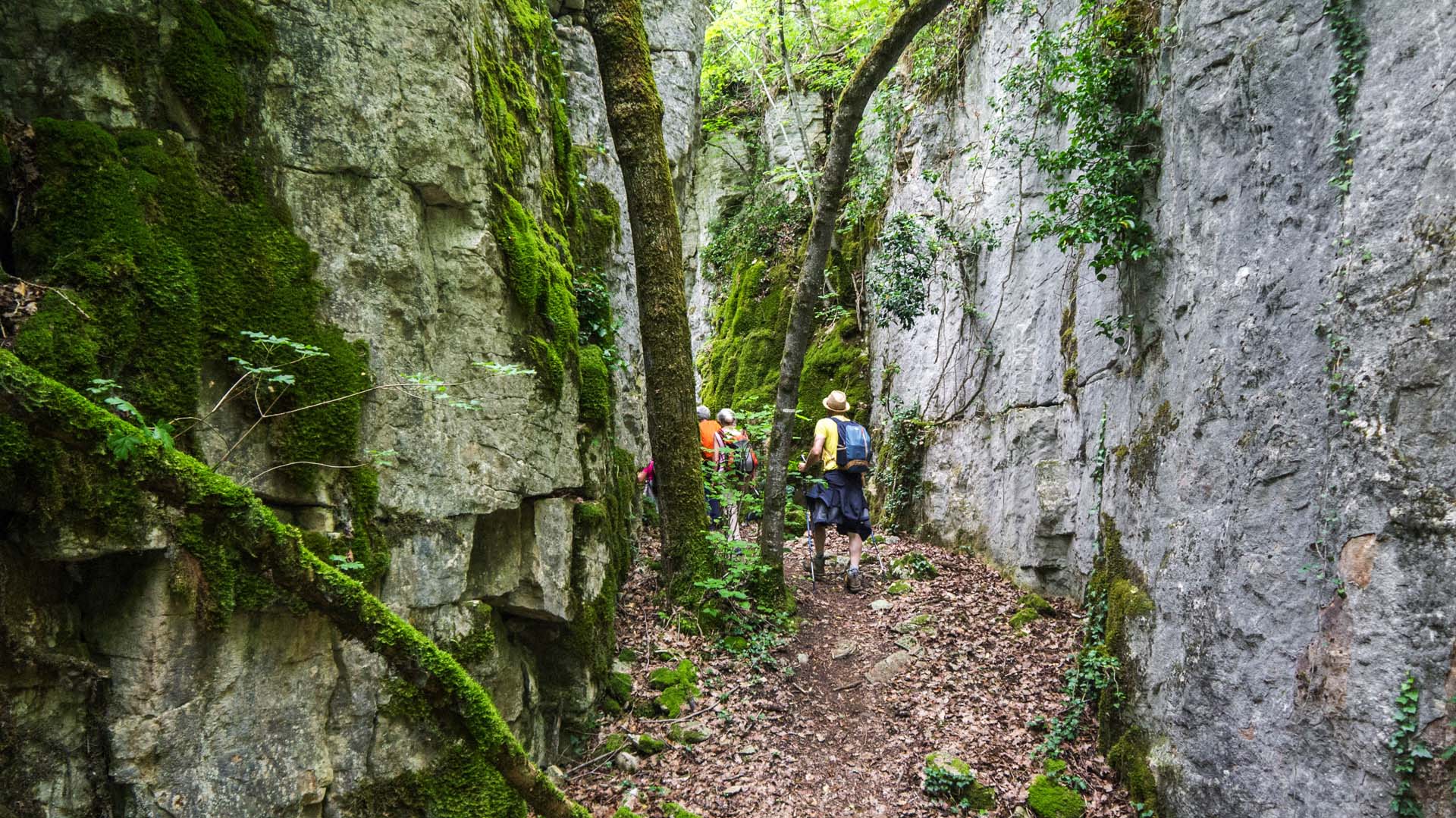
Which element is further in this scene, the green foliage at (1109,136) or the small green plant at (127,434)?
the green foliage at (1109,136)

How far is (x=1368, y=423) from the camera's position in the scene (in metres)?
3.99

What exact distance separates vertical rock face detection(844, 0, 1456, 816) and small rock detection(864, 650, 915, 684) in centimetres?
207

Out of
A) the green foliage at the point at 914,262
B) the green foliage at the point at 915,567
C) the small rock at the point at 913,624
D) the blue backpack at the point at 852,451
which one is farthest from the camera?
the green foliage at the point at 914,262

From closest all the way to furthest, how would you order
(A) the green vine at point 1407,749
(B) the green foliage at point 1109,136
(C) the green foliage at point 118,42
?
(C) the green foliage at point 118,42, (A) the green vine at point 1407,749, (B) the green foliage at point 1109,136

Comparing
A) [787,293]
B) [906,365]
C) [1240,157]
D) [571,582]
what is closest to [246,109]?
[571,582]

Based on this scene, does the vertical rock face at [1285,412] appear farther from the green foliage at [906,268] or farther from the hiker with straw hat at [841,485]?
the green foliage at [906,268]

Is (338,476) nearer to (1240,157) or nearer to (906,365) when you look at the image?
(1240,157)

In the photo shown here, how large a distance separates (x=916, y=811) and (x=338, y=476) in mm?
4420

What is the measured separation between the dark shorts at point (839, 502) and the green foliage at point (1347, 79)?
17.3 ft

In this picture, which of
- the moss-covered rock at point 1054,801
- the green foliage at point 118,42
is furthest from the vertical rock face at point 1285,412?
the green foliage at point 118,42

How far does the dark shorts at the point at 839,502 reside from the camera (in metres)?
8.67

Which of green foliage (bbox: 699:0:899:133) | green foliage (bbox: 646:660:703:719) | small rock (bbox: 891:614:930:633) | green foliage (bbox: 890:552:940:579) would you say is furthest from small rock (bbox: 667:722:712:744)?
green foliage (bbox: 699:0:899:133)

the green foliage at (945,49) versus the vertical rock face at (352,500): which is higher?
the green foliage at (945,49)

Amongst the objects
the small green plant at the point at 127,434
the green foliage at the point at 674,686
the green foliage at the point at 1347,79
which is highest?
the green foliage at the point at 1347,79
